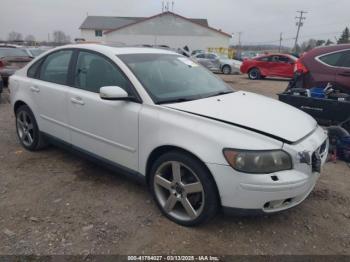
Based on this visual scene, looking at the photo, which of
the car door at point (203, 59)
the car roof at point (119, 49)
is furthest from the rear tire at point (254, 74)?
the car roof at point (119, 49)

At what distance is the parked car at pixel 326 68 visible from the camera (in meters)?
6.38

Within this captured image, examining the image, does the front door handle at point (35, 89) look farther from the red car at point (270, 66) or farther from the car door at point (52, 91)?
the red car at point (270, 66)

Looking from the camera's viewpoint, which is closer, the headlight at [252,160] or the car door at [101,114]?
the headlight at [252,160]

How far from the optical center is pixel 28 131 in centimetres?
498

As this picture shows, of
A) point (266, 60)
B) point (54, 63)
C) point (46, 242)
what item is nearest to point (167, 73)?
point (54, 63)

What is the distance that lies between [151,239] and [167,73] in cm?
176

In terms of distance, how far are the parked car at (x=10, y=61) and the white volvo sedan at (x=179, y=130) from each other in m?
6.51

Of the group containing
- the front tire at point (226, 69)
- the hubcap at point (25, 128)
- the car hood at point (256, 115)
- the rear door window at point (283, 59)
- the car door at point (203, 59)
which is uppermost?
the car hood at point (256, 115)

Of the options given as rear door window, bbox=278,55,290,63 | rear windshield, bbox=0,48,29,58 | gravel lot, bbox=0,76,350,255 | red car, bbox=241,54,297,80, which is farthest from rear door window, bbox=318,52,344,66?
rear door window, bbox=278,55,290,63

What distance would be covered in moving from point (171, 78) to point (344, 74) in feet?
13.8

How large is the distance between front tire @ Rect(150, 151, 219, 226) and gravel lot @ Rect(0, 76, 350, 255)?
13 cm

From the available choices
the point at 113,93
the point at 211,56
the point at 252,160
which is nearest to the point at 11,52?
the point at 113,93

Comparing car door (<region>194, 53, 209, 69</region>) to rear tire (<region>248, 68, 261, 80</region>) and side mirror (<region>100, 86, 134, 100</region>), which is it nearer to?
rear tire (<region>248, 68, 261, 80</region>)

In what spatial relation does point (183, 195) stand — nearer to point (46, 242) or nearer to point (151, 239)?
point (151, 239)
